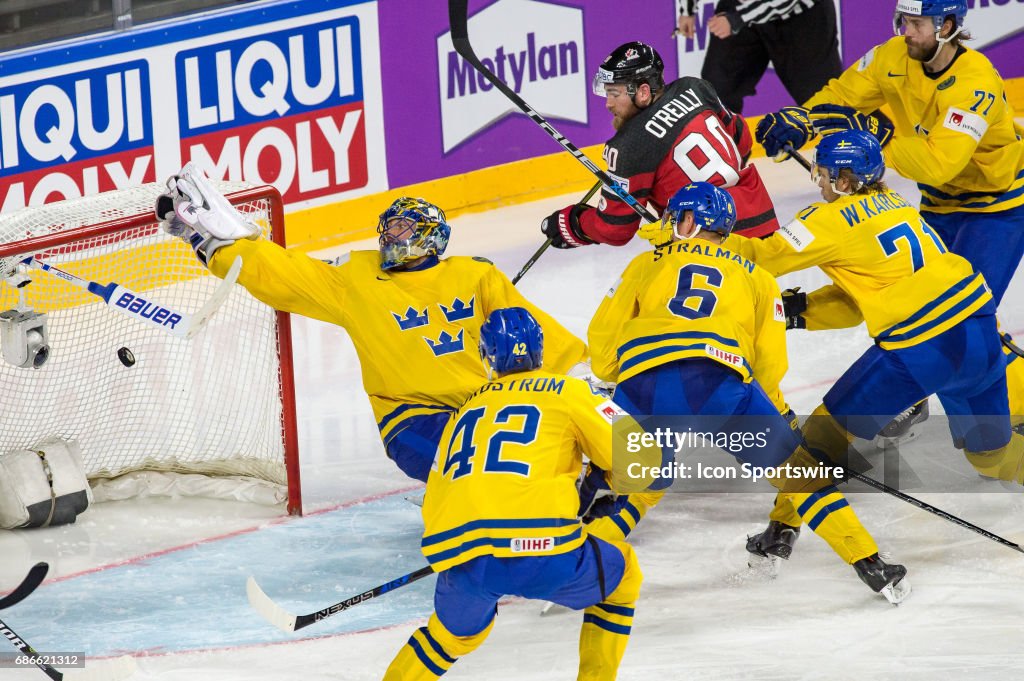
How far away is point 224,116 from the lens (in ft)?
23.4

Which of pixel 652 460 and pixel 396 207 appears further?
pixel 396 207

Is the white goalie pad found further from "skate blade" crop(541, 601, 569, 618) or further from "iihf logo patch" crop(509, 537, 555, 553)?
"iihf logo patch" crop(509, 537, 555, 553)

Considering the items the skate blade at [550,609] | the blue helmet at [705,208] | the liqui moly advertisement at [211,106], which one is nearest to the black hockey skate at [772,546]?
the skate blade at [550,609]

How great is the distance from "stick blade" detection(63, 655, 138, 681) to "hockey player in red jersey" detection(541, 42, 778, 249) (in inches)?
82.9

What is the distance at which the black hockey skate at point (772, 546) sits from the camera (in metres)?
4.57

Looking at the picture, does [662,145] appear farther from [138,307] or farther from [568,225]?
[138,307]

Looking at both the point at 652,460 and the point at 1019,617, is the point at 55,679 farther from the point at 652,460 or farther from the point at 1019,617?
the point at 1019,617

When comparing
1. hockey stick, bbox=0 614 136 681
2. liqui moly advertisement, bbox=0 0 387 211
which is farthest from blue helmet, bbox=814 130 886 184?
liqui moly advertisement, bbox=0 0 387 211

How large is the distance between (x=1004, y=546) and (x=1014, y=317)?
204cm

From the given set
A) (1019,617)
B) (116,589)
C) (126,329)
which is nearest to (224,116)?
(126,329)

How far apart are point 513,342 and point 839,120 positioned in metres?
2.25

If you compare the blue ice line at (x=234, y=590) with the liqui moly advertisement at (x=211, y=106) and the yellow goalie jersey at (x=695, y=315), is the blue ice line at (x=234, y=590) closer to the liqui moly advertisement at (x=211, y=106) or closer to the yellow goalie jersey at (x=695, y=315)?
the yellow goalie jersey at (x=695, y=315)

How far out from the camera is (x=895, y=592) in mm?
4406

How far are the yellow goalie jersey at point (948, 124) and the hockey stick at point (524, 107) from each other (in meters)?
0.83
